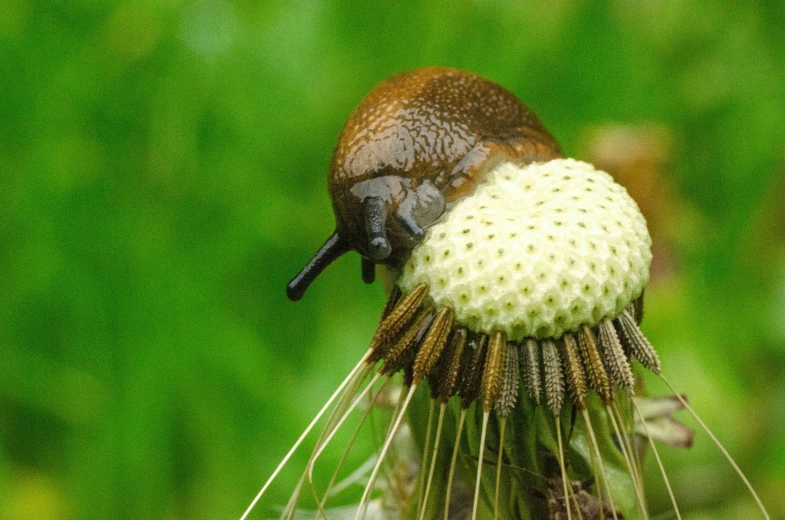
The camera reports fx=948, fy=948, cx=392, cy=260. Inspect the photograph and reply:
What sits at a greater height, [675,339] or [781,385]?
[675,339]

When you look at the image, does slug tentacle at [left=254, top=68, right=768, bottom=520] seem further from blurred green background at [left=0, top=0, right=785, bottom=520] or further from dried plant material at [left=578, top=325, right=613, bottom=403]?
blurred green background at [left=0, top=0, right=785, bottom=520]

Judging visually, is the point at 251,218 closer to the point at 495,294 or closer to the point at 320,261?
the point at 320,261

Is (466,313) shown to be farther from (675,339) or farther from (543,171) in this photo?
(675,339)

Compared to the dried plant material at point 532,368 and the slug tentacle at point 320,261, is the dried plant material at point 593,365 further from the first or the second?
the slug tentacle at point 320,261

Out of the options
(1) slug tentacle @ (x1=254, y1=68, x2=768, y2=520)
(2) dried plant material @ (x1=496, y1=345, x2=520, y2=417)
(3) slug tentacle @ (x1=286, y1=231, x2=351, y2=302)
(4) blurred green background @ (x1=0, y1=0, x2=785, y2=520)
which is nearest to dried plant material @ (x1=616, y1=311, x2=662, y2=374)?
(1) slug tentacle @ (x1=254, y1=68, x2=768, y2=520)

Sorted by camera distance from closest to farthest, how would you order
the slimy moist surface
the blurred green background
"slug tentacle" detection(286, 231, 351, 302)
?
the slimy moist surface < "slug tentacle" detection(286, 231, 351, 302) < the blurred green background

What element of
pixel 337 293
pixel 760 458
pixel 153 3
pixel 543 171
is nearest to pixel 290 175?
pixel 337 293
